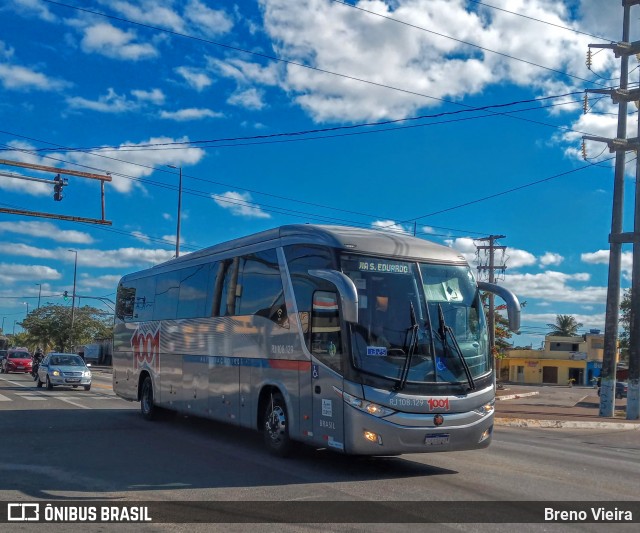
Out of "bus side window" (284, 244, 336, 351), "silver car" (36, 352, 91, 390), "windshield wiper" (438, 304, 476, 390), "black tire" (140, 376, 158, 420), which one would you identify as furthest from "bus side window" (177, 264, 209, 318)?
"silver car" (36, 352, 91, 390)

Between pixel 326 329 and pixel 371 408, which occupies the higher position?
pixel 326 329

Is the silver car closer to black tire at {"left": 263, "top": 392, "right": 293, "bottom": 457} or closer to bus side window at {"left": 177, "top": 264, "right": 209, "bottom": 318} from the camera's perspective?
bus side window at {"left": 177, "top": 264, "right": 209, "bottom": 318}

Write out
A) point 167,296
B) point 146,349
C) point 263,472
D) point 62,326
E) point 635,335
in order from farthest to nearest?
point 62,326
point 635,335
point 146,349
point 167,296
point 263,472

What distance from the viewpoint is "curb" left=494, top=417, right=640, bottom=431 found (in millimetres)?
20250

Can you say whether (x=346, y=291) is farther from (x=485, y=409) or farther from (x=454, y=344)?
(x=485, y=409)

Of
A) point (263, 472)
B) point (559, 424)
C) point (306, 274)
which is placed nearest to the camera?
point (263, 472)

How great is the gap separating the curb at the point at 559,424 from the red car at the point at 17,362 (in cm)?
3729

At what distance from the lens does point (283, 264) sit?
11.2 meters

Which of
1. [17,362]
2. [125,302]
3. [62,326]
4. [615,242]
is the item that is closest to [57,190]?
[125,302]

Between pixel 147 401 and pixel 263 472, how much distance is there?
26.5ft

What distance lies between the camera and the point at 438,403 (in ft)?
30.9

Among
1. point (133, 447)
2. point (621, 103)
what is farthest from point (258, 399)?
point (621, 103)

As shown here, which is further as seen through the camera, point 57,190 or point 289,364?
point 57,190

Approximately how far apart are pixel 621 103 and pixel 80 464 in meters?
22.5
